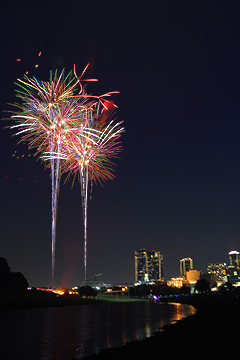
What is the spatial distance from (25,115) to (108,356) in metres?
26.1

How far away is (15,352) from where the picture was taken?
1275 inches

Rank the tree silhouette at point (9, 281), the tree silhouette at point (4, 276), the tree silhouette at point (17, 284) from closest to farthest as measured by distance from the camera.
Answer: the tree silhouette at point (4, 276) < the tree silhouette at point (9, 281) < the tree silhouette at point (17, 284)

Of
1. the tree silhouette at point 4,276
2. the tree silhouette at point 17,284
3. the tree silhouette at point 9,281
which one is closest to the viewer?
the tree silhouette at point 4,276

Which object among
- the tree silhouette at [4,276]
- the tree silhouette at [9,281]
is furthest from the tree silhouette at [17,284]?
the tree silhouette at [4,276]

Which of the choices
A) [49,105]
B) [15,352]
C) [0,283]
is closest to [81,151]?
[49,105]

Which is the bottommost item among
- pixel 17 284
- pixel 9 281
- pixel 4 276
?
→ pixel 17 284

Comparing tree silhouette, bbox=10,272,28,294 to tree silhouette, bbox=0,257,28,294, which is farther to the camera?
tree silhouette, bbox=10,272,28,294

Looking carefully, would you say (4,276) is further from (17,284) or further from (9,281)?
(17,284)

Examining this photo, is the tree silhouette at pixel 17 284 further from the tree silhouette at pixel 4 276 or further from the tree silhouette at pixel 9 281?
the tree silhouette at pixel 4 276

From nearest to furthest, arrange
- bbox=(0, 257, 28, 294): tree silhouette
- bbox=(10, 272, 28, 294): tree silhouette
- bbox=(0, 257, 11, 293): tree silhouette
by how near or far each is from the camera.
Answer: bbox=(0, 257, 11, 293): tree silhouette
bbox=(0, 257, 28, 294): tree silhouette
bbox=(10, 272, 28, 294): tree silhouette

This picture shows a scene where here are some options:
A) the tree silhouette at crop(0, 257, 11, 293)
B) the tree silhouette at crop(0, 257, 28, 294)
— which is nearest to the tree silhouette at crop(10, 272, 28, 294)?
the tree silhouette at crop(0, 257, 28, 294)

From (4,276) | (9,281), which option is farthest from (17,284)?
(4,276)

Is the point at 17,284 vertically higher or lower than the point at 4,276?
lower

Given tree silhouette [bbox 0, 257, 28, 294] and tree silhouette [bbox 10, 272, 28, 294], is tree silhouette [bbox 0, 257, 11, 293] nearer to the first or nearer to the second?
tree silhouette [bbox 0, 257, 28, 294]
